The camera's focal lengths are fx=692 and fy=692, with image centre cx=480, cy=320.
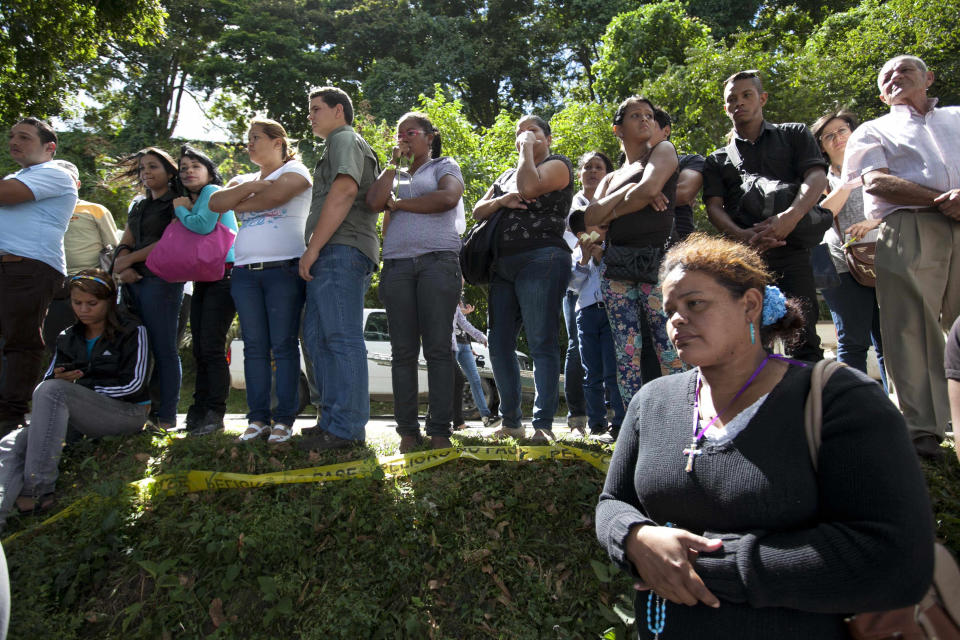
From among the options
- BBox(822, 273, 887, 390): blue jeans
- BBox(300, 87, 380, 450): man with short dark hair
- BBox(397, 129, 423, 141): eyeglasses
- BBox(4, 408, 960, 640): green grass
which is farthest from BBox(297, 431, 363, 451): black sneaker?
BBox(822, 273, 887, 390): blue jeans

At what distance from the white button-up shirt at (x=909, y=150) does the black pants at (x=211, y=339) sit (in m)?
4.81

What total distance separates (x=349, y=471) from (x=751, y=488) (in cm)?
302

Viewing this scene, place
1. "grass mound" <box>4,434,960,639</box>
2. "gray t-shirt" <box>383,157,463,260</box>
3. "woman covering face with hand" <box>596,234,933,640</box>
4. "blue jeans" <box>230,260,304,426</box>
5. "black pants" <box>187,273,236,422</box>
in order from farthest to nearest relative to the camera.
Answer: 1. "black pants" <box>187,273,236,422</box>
2. "blue jeans" <box>230,260,304,426</box>
3. "gray t-shirt" <box>383,157,463,260</box>
4. "grass mound" <box>4,434,960,639</box>
5. "woman covering face with hand" <box>596,234,933,640</box>

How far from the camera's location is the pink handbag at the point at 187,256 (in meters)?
5.42

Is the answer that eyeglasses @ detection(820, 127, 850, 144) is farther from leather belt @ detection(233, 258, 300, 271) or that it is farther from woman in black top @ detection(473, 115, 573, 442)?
leather belt @ detection(233, 258, 300, 271)

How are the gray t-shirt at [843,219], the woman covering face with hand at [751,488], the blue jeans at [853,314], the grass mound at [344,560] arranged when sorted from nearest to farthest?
the woman covering face with hand at [751,488] → the grass mound at [344,560] → the blue jeans at [853,314] → the gray t-shirt at [843,219]

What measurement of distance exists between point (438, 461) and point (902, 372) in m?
2.93

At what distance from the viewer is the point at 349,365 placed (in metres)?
4.87

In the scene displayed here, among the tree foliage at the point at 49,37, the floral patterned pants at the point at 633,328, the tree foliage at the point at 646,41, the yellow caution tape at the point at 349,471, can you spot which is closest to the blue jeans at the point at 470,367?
the yellow caution tape at the point at 349,471

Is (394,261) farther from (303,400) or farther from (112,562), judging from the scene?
(303,400)

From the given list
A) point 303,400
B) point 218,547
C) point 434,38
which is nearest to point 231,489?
point 218,547

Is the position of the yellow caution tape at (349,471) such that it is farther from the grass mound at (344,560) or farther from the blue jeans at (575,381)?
the blue jeans at (575,381)

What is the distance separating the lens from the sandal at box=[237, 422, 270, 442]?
5133 millimetres

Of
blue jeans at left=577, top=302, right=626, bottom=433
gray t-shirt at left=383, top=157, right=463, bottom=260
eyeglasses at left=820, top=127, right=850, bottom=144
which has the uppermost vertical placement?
eyeglasses at left=820, top=127, right=850, bottom=144
